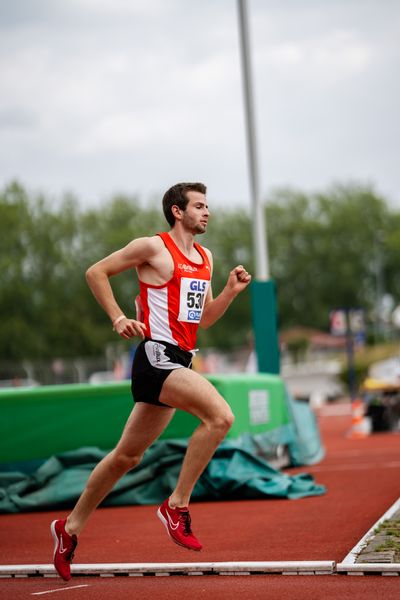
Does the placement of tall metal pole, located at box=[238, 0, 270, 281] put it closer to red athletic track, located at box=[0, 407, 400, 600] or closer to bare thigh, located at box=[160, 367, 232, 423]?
red athletic track, located at box=[0, 407, 400, 600]

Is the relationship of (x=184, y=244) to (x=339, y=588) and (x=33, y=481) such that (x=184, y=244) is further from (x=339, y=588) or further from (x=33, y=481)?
(x=33, y=481)

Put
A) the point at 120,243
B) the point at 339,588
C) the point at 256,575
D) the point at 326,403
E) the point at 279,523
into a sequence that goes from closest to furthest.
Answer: the point at 339,588 → the point at 256,575 → the point at 279,523 → the point at 326,403 → the point at 120,243

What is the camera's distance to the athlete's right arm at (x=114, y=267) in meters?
6.56

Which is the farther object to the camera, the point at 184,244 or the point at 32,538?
the point at 32,538

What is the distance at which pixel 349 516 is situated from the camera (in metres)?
9.40

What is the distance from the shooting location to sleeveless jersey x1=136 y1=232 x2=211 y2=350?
6715mm

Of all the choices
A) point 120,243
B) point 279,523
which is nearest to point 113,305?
point 279,523

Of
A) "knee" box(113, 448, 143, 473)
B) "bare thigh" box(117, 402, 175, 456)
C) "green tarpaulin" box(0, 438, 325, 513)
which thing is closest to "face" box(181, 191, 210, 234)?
"bare thigh" box(117, 402, 175, 456)

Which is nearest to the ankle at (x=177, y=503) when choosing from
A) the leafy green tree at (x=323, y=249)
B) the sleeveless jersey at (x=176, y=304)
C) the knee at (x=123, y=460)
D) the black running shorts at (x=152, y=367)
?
the knee at (x=123, y=460)

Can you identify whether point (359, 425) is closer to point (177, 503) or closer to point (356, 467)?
point (356, 467)

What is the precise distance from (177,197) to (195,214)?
0.52ft

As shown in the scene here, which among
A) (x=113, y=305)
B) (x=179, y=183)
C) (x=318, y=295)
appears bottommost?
(x=318, y=295)

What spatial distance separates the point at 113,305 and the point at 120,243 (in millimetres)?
99574

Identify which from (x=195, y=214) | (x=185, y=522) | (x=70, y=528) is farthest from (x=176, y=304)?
(x=70, y=528)
